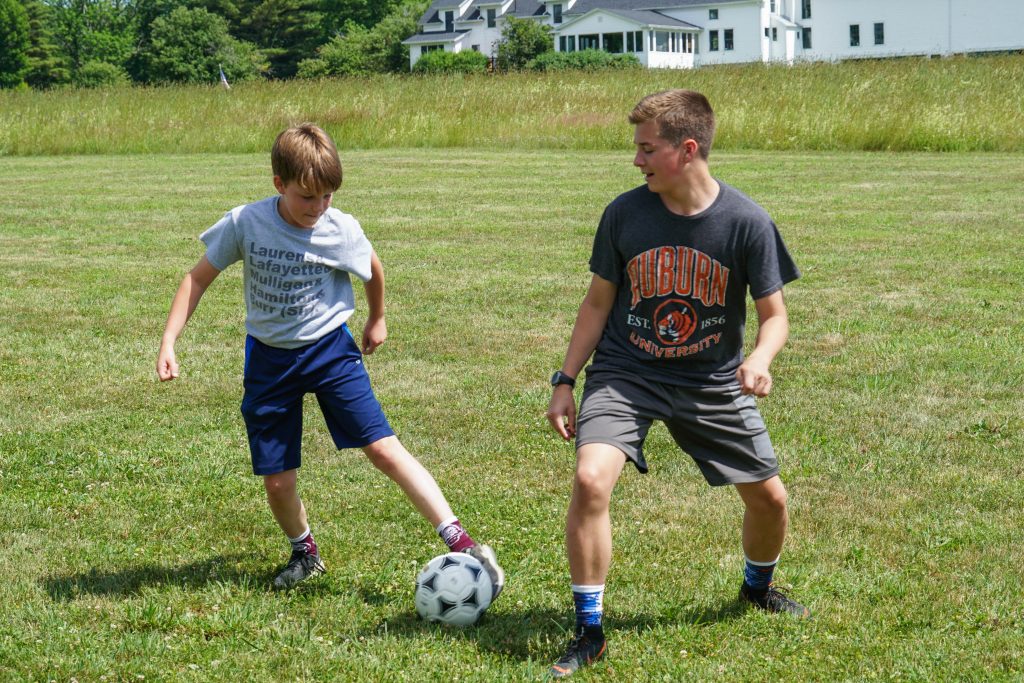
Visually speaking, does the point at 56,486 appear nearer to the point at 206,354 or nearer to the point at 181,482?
the point at 181,482

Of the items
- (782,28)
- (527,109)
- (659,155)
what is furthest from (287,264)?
(782,28)

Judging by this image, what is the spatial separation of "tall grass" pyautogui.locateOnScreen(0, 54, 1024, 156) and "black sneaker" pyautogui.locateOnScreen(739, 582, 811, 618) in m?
Result: 17.7

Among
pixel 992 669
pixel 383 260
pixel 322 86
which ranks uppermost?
pixel 322 86

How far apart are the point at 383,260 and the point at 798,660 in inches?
296

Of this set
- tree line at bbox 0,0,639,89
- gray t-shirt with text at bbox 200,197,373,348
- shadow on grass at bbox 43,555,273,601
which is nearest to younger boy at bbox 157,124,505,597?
gray t-shirt with text at bbox 200,197,373,348

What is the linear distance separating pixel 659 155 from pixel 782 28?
7309 cm

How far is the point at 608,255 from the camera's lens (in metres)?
3.48

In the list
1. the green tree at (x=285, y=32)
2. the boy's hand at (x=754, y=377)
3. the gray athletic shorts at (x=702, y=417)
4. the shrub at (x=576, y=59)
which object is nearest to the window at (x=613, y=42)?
the shrub at (x=576, y=59)

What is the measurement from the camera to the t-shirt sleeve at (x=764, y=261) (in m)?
3.35

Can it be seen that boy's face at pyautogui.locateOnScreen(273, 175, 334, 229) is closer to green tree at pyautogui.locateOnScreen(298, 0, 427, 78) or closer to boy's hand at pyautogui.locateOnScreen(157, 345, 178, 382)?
boy's hand at pyautogui.locateOnScreen(157, 345, 178, 382)

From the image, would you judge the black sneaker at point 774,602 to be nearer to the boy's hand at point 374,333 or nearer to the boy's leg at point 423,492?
the boy's leg at point 423,492

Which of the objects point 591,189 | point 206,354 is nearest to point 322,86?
point 591,189

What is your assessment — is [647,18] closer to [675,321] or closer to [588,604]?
[675,321]

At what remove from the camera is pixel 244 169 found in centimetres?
1880
